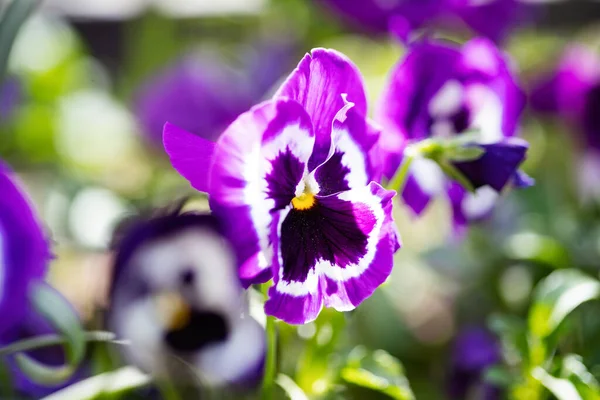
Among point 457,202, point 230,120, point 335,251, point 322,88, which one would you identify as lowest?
point 230,120

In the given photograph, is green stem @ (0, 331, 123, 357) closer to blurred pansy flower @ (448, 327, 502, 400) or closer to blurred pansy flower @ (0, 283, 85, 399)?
blurred pansy flower @ (0, 283, 85, 399)

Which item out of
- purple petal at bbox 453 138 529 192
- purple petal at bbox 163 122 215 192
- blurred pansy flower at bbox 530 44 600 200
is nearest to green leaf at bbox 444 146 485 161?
purple petal at bbox 453 138 529 192

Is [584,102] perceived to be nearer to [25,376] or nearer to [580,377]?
[580,377]

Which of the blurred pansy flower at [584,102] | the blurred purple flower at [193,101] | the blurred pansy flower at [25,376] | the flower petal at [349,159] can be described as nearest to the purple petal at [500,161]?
the flower petal at [349,159]

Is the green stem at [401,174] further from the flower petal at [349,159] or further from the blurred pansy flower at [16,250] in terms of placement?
the blurred pansy flower at [16,250]

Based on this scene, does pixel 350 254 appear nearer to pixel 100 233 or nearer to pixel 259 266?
pixel 259 266

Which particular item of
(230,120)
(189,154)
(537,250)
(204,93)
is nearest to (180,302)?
(189,154)

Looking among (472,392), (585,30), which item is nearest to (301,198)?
(472,392)
